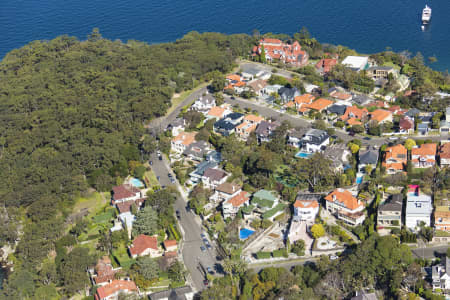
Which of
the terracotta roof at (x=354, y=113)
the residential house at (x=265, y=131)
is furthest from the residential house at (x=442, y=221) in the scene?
the residential house at (x=265, y=131)

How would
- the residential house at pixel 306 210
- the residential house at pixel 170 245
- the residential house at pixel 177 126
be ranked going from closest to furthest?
the residential house at pixel 170 245 < the residential house at pixel 306 210 < the residential house at pixel 177 126

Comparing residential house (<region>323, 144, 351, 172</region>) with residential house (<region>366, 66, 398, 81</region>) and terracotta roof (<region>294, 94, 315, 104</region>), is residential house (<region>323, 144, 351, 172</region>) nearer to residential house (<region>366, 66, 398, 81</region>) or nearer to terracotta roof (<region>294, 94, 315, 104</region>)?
terracotta roof (<region>294, 94, 315, 104</region>)

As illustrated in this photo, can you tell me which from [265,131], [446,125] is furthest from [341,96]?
[446,125]

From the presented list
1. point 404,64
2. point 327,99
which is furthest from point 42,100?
point 404,64

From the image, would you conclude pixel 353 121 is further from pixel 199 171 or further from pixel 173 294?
pixel 173 294

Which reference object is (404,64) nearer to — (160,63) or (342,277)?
(160,63)

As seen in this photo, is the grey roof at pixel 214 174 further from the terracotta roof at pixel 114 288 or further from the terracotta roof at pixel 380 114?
the terracotta roof at pixel 380 114
